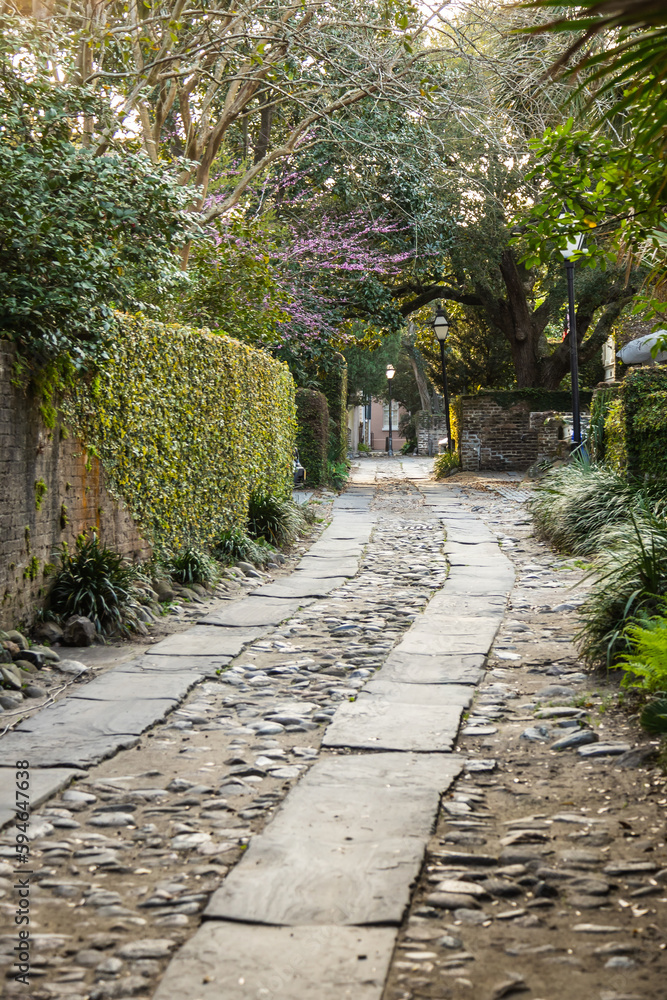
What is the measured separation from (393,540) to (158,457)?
4.55 m

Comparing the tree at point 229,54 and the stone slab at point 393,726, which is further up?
the tree at point 229,54

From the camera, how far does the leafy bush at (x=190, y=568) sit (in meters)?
7.85

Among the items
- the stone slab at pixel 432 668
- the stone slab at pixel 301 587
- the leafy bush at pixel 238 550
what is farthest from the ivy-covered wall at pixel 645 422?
the stone slab at pixel 432 668

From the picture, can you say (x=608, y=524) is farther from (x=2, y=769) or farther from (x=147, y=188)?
(x=2, y=769)

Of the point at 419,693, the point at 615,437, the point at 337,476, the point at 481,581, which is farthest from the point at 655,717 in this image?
the point at 337,476

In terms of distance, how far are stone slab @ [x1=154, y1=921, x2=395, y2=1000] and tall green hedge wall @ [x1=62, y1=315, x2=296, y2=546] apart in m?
4.49

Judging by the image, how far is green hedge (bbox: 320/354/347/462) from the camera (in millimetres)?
19484

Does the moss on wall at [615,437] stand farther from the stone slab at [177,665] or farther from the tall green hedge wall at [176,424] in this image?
the stone slab at [177,665]

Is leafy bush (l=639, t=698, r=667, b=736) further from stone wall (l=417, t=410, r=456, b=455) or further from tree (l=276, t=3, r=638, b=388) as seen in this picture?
stone wall (l=417, t=410, r=456, b=455)

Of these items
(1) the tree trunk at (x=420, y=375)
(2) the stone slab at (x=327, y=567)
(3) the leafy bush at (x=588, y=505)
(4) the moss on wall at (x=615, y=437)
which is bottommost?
(2) the stone slab at (x=327, y=567)

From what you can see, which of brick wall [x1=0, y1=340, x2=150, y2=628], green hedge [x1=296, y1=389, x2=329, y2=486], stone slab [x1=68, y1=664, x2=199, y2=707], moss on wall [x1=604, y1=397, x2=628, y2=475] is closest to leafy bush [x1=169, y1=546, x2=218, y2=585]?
brick wall [x1=0, y1=340, x2=150, y2=628]

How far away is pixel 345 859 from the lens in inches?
114

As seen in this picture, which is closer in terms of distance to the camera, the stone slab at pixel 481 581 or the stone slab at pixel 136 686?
the stone slab at pixel 136 686

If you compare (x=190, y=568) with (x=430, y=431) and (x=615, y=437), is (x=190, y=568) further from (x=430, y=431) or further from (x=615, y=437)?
(x=430, y=431)
